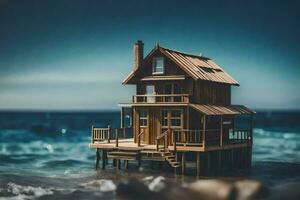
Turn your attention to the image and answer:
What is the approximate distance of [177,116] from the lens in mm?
32656

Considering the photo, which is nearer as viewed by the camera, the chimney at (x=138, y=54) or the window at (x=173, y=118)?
the window at (x=173, y=118)

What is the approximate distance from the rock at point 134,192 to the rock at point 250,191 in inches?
148

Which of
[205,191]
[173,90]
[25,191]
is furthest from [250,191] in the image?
[25,191]

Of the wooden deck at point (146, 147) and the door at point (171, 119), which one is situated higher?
the door at point (171, 119)

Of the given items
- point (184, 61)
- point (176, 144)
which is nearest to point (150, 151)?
point (176, 144)

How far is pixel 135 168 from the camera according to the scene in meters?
36.3

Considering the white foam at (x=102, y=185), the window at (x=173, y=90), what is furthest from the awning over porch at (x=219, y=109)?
the white foam at (x=102, y=185)

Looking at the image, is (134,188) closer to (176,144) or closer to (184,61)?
(176,144)

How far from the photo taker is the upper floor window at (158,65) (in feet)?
111

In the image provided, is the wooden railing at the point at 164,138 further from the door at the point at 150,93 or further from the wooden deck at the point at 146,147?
the door at the point at 150,93

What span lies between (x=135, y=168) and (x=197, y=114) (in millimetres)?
6005

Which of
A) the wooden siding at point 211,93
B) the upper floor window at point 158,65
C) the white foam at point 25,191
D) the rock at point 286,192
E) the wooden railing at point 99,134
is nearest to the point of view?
the rock at point 286,192

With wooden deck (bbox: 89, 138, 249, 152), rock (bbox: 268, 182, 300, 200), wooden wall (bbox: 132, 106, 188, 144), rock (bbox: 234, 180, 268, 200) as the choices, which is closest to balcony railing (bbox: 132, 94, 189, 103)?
wooden wall (bbox: 132, 106, 188, 144)

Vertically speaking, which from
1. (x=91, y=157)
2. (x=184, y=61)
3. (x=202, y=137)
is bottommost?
(x=91, y=157)
